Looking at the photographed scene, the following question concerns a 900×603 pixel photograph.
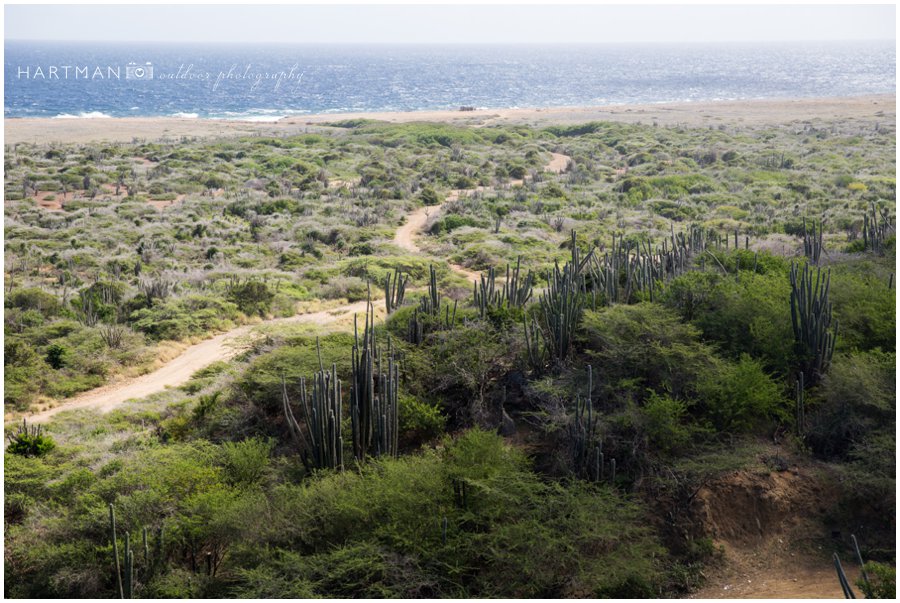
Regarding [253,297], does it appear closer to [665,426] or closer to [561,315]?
[561,315]

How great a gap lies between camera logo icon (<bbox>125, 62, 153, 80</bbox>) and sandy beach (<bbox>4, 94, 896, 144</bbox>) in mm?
70194

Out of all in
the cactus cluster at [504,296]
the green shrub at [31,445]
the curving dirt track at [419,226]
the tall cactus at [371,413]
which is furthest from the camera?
the curving dirt track at [419,226]

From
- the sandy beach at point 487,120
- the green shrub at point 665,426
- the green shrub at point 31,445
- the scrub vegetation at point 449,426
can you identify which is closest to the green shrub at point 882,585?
the scrub vegetation at point 449,426

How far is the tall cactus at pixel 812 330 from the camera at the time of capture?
39.5ft

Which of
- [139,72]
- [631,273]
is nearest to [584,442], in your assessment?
[631,273]

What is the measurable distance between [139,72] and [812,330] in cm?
16117

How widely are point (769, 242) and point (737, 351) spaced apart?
12752 mm

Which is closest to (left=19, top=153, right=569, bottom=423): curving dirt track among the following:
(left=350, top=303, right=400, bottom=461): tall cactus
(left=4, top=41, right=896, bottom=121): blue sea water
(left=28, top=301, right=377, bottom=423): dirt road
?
(left=28, top=301, right=377, bottom=423): dirt road

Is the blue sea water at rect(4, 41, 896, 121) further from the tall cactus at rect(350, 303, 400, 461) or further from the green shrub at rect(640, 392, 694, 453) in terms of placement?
the green shrub at rect(640, 392, 694, 453)

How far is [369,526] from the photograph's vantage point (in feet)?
31.3

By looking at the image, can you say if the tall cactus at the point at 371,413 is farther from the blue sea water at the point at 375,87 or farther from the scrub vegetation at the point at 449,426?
the blue sea water at the point at 375,87

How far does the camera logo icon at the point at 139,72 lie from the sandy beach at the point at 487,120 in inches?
2764

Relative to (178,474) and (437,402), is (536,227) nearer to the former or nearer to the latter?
(437,402)

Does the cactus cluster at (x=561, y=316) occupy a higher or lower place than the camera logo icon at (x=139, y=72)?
lower
